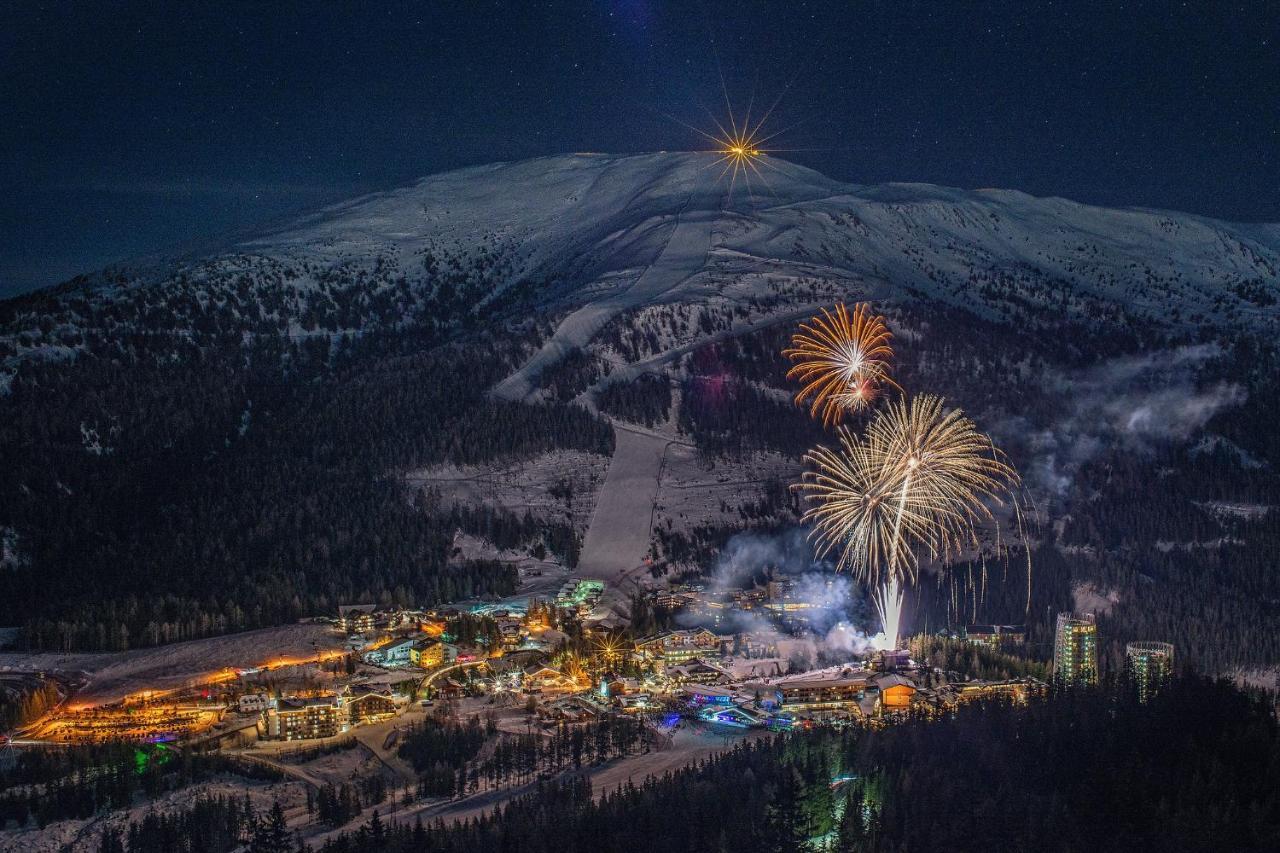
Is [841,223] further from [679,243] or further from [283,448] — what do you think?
[283,448]

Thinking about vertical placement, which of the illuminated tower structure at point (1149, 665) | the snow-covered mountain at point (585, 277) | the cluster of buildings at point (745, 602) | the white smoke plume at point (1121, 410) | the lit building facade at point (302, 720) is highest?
the snow-covered mountain at point (585, 277)

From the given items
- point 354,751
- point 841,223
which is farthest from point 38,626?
point 841,223

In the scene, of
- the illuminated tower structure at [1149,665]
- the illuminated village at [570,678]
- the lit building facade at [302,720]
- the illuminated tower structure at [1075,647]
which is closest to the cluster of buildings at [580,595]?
the illuminated village at [570,678]

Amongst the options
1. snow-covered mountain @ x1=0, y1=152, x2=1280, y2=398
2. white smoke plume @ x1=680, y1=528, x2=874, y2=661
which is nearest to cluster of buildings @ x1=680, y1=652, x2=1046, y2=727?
white smoke plume @ x1=680, y1=528, x2=874, y2=661

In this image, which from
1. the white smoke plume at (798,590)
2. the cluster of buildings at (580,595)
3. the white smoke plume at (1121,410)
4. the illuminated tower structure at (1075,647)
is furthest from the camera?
the white smoke plume at (1121,410)

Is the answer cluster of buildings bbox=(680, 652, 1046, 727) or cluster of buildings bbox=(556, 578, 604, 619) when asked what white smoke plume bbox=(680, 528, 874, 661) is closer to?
cluster of buildings bbox=(680, 652, 1046, 727)

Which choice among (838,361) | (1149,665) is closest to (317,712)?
(1149,665)

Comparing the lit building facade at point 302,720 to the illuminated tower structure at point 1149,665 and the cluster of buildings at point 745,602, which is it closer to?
the cluster of buildings at point 745,602
